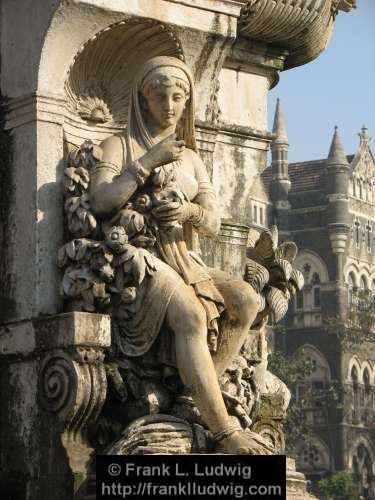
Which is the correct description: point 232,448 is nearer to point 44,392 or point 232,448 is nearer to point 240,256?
point 44,392

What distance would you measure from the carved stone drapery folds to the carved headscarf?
1.13 metres

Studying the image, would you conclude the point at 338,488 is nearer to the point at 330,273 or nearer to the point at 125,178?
the point at 330,273

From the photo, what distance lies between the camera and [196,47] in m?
11.9

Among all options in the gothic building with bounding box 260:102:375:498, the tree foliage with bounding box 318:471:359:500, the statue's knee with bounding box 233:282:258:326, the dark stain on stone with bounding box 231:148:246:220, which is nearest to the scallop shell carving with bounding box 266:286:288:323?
the dark stain on stone with bounding box 231:148:246:220

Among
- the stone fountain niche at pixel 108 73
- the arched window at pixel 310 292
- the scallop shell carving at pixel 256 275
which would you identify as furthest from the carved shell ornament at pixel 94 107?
the arched window at pixel 310 292

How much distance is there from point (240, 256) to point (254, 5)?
5.47 feet

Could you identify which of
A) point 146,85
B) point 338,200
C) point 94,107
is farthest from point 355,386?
point 146,85

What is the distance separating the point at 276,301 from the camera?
41.8 feet

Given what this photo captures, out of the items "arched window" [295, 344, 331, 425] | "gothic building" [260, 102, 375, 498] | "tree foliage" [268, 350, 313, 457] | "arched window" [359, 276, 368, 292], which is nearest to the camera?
"tree foliage" [268, 350, 313, 457]

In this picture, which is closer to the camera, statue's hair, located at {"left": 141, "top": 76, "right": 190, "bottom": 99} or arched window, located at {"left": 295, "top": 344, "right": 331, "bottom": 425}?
statue's hair, located at {"left": 141, "top": 76, "right": 190, "bottom": 99}

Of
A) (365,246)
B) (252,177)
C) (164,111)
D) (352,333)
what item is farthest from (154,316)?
(365,246)

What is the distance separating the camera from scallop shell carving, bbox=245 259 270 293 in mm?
12570

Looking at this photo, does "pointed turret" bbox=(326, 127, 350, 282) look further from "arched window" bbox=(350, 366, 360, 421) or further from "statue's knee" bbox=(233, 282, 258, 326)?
"statue's knee" bbox=(233, 282, 258, 326)

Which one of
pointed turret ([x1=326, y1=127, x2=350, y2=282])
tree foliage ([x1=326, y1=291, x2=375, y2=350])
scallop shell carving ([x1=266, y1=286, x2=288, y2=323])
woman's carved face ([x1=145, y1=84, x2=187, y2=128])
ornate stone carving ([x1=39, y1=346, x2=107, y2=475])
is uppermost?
pointed turret ([x1=326, y1=127, x2=350, y2=282])
